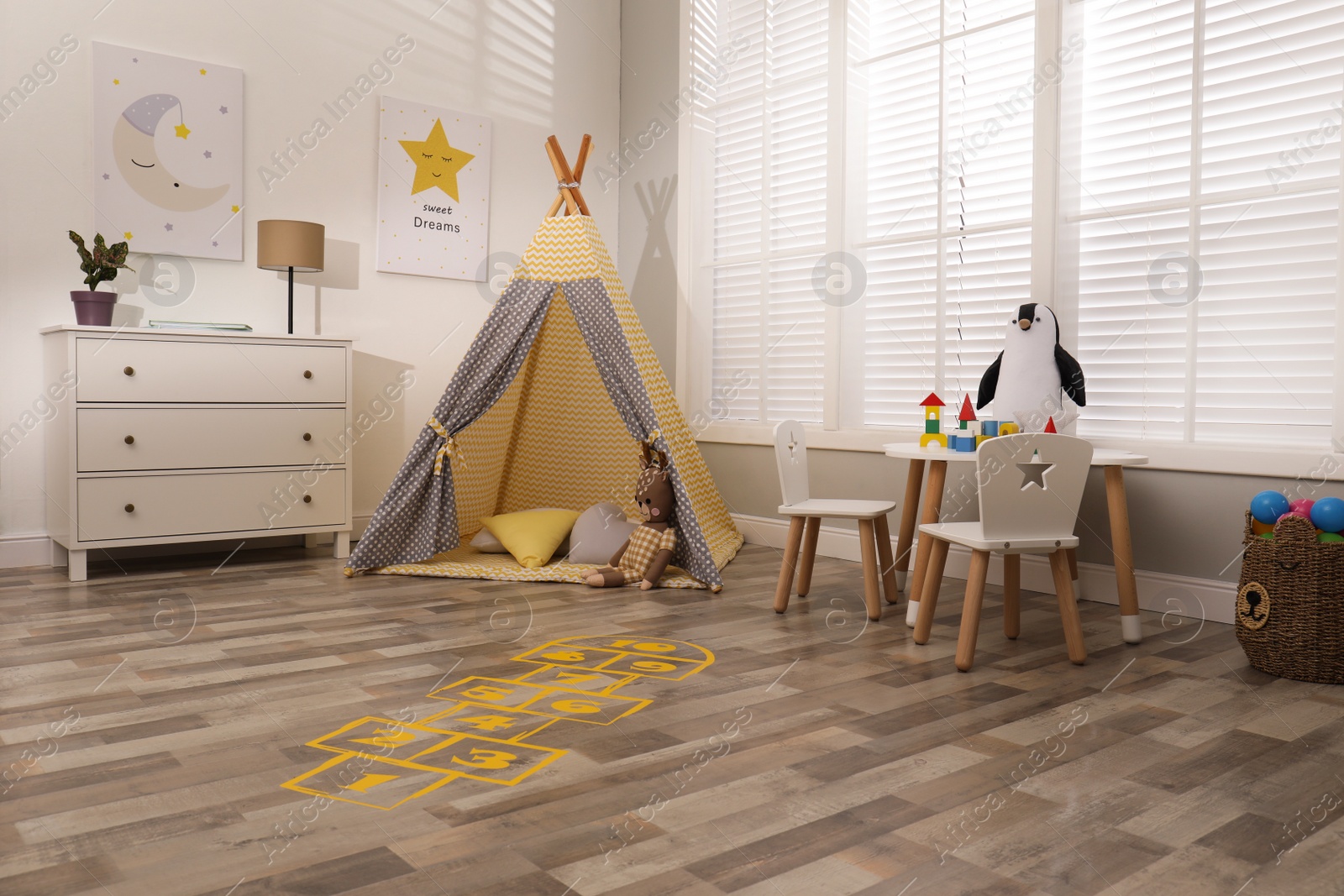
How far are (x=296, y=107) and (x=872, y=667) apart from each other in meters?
3.67

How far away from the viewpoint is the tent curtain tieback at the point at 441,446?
→ 12.5 ft

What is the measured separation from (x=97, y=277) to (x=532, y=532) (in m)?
1.99

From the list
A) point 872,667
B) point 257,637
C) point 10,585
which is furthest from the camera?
point 10,585

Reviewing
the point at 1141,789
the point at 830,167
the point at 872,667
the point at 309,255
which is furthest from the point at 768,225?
the point at 1141,789

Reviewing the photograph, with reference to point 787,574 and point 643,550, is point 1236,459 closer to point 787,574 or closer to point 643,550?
point 787,574

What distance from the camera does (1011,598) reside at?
9.25 feet

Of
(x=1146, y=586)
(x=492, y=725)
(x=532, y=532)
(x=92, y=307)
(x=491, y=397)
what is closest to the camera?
(x=492, y=725)

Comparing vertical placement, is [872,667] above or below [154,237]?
below

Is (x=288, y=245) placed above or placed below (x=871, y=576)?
above

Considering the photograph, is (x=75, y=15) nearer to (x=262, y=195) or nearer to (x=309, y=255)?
(x=262, y=195)

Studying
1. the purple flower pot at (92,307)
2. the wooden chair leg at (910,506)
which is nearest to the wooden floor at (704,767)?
the wooden chair leg at (910,506)

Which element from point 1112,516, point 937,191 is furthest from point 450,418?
point 1112,516

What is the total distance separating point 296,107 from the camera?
14.3 feet

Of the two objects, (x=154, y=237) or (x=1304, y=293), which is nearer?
(x=1304, y=293)
